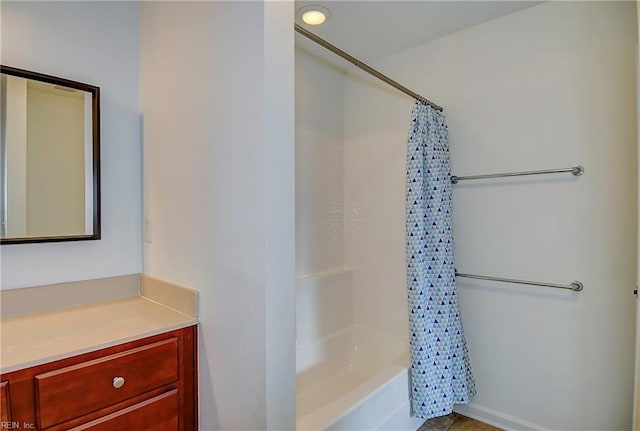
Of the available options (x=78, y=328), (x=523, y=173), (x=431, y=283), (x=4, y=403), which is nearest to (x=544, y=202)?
(x=523, y=173)

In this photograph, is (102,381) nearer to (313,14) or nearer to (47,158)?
(47,158)

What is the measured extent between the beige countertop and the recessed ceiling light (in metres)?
1.64

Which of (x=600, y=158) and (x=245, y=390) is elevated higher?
(x=600, y=158)

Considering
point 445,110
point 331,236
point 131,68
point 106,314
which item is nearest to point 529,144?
point 445,110

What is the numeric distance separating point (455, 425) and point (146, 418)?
1713mm

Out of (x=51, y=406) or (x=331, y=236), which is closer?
(x=51, y=406)

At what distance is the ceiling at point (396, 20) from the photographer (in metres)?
1.80

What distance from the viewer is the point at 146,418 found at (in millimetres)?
1177

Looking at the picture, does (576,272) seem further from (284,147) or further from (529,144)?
(284,147)

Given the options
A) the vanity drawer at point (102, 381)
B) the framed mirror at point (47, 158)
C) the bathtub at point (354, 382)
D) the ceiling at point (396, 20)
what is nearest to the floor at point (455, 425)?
the bathtub at point (354, 382)

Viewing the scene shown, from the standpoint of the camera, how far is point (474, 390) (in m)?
2.03

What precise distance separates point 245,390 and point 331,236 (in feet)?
5.01

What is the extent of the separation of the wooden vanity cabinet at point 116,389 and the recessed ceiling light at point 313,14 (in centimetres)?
169

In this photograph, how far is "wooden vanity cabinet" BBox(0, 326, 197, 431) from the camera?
3.13ft
